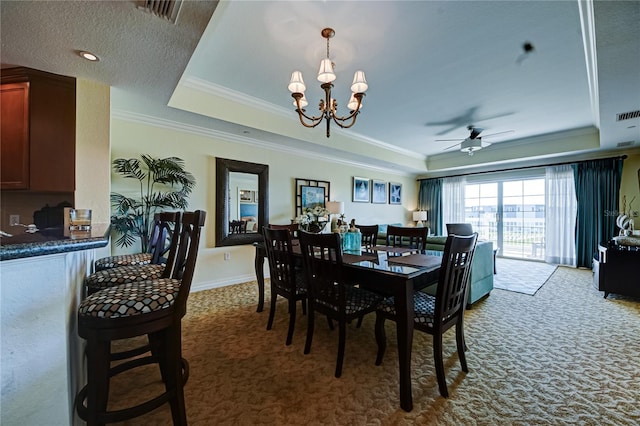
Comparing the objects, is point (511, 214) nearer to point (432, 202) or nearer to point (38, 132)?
point (432, 202)

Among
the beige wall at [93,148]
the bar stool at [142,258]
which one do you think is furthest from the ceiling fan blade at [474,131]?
the beige wall at [93,148]

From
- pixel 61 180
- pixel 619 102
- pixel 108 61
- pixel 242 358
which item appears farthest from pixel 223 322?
pixel 619 102

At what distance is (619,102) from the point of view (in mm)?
2793

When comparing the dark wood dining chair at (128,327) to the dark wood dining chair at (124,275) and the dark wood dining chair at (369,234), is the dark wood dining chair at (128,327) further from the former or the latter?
the dark wood dining chair at (369,234)

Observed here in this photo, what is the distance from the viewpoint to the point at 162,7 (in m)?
1.48

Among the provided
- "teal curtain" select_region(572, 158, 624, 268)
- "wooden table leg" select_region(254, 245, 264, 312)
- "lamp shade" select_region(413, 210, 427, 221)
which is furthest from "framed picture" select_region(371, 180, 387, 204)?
"wooden table leg" select_region(254, 245, 264, 312)

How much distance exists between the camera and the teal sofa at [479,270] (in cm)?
302

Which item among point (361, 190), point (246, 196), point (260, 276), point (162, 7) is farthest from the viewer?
point (361, 190)

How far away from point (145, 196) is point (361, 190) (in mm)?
4363

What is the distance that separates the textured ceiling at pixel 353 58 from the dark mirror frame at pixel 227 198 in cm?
46

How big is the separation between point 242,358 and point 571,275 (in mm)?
5792

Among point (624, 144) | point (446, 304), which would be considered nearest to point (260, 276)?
point (446, 304)

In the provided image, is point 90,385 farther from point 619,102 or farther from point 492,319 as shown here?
point 619,102

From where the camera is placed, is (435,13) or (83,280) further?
(435,13)
